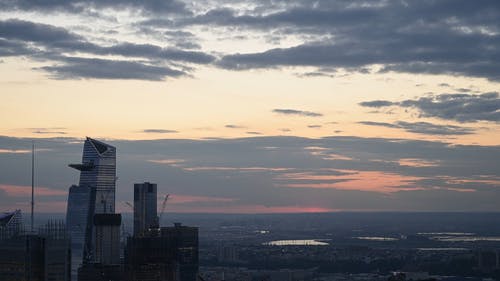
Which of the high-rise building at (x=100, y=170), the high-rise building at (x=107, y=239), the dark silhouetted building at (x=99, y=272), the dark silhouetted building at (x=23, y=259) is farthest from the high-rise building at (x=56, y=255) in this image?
the high-rise building at (x=100, y=170)

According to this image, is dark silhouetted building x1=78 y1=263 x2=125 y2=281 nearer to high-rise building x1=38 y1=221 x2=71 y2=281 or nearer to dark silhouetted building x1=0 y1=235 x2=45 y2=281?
high-rise building x1=38 y1=221 x2=71 y2=281

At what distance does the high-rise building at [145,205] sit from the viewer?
122 m

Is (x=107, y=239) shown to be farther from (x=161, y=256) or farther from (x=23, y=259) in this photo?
(x=23, y=259)

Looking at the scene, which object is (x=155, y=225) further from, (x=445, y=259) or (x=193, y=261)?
(x=445, y=259)

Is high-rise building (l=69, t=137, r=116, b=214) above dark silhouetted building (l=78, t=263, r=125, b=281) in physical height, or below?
above

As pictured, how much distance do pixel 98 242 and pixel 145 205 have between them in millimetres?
24731

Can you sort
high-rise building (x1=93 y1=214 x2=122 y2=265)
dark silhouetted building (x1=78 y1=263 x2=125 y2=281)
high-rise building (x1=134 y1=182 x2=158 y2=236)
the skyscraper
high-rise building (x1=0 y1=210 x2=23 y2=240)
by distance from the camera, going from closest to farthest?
high-rise building (x1=0 y1=210 x2=23 y2=240) → dark silhouetted building (x1=78 y1=263 x2=125 y2=281) → high-rise building (x1=93 y1=214 x2=122 y2=265) → high-rise building (x1=134 y1=182 x2=158 y2=236) → the skyscraper

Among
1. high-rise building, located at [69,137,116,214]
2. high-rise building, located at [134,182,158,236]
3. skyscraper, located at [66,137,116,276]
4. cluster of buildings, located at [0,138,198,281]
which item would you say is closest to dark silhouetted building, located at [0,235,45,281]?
cluster of buildings, located at [0,138,198,281]

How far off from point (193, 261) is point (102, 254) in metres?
10.8

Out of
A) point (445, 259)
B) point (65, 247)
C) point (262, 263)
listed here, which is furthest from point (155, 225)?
point (445, 259)

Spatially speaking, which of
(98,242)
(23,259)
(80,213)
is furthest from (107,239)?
(23,259)

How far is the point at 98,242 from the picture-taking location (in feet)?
335

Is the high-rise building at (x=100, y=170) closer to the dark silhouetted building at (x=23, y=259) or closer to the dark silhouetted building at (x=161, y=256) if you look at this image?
the dark silhouetted building at (x=161, y=256)

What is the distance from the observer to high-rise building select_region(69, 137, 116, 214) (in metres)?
133
